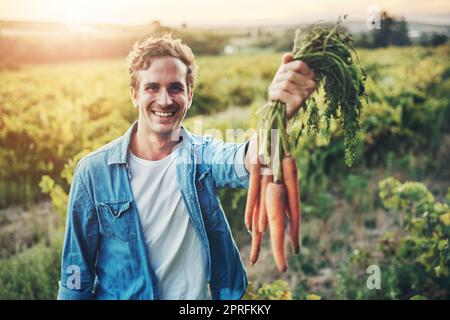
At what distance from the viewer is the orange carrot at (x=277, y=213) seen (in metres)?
1.97

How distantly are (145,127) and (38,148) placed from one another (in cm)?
114

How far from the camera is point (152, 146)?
7.73 ft

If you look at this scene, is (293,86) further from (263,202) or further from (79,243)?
(79,243)

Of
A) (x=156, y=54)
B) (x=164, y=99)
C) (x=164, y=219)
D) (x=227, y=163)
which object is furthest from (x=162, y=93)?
(x=164, y=219)

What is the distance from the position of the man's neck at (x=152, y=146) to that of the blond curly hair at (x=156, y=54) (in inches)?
8.4

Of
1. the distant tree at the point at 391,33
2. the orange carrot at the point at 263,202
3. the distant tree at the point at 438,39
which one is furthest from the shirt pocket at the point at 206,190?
the distant tree at the point at 438,39

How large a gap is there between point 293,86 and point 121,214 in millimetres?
945

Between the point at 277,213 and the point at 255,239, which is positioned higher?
the point at 277,213
